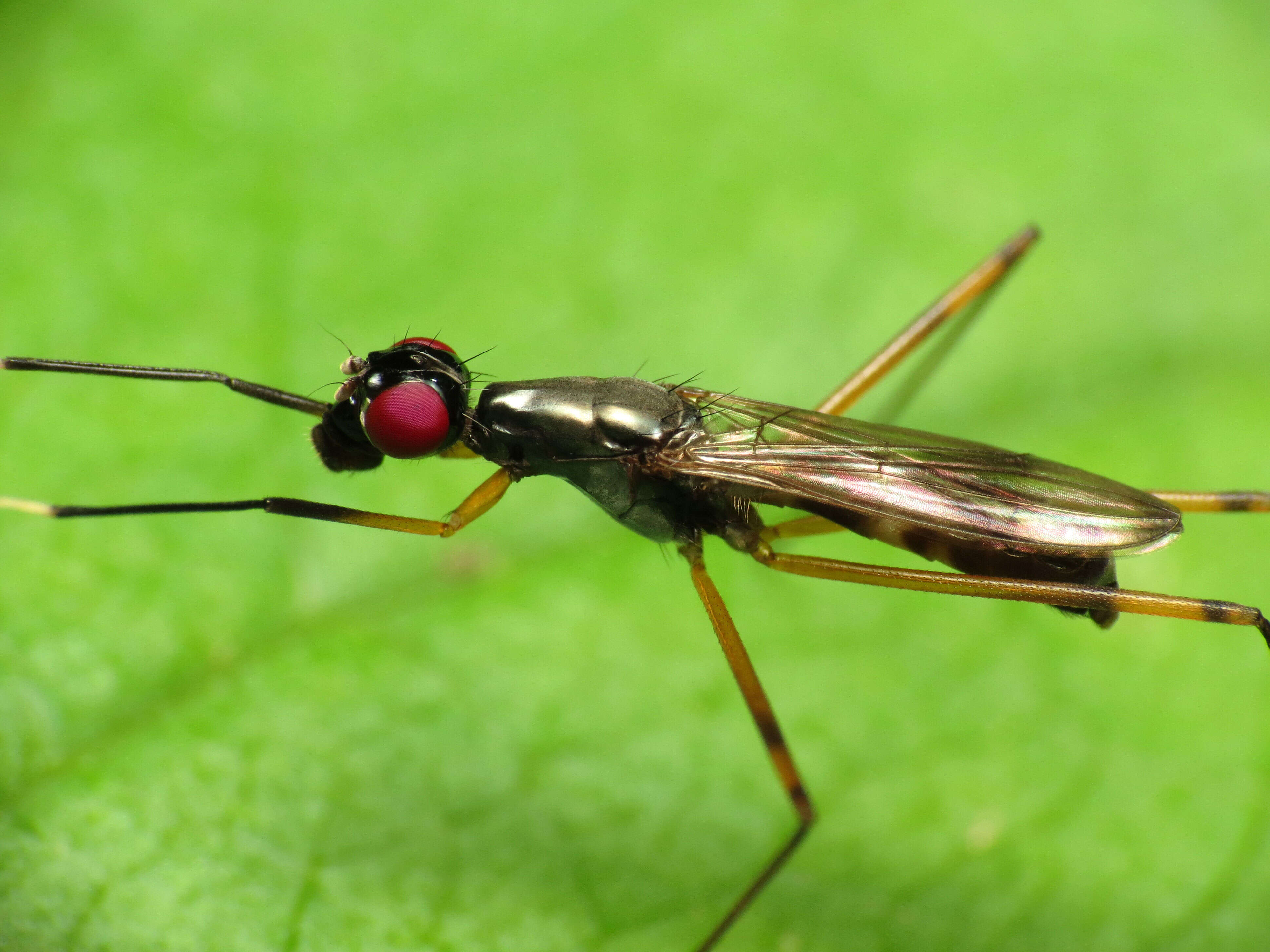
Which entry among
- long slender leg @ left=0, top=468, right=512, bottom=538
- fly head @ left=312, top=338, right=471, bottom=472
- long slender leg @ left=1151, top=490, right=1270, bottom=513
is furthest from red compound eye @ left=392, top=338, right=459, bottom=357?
long slender leg @ left=1151, top=490, right=1270, bottom=513

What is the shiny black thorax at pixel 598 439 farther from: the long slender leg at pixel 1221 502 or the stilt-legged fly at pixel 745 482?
the long slender leg at pixel 1221 502

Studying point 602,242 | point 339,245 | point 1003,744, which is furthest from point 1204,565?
point 339,245

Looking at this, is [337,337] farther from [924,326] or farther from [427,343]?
[924,326]

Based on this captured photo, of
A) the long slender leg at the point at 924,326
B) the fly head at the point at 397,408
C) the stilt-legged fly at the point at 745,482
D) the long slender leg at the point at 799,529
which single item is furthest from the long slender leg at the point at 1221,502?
the fly head at the point at 397,408

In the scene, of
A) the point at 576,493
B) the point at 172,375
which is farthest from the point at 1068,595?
the point at 172,375

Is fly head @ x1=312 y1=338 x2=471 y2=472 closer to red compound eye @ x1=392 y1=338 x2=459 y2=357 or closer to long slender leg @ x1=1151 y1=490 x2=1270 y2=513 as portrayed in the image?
red compound eye @ x1=392 y1=338 x2=459 y2=357
